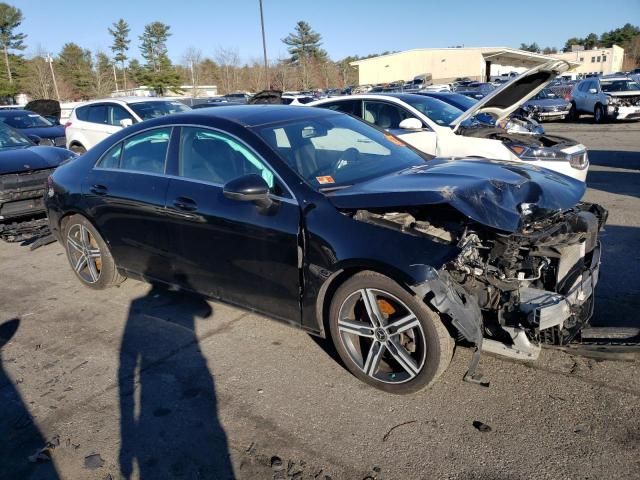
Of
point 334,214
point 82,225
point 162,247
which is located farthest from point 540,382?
point 82,225

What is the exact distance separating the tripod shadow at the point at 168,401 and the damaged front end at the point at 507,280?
1.46 metres

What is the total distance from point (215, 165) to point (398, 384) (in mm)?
2043

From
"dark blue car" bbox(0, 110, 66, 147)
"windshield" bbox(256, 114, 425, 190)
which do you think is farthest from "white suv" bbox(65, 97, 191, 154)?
"windshield" bbox(256, 114, 425, 190)

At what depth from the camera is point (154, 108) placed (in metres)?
11.5

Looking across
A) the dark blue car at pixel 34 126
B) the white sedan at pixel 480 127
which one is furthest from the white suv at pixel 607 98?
the dark blue car at pixel 34 126

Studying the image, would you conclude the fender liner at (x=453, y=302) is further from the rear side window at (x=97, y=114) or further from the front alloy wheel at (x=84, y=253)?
the rear side window at (x=97, y=114)

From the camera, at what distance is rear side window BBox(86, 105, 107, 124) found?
11.5 m

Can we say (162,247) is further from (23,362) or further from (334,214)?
(334,214)

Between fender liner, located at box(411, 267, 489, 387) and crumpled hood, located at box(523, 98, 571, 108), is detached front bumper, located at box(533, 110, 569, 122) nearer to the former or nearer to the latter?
crumpled hood, located at box(523, 98, 571, 108)

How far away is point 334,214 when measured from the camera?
3312 mm

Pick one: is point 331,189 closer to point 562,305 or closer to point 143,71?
point 562,305

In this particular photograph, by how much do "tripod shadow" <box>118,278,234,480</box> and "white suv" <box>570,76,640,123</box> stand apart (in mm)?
19606

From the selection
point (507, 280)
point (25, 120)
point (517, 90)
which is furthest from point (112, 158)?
point (25, 120)

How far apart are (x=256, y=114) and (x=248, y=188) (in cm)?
103
